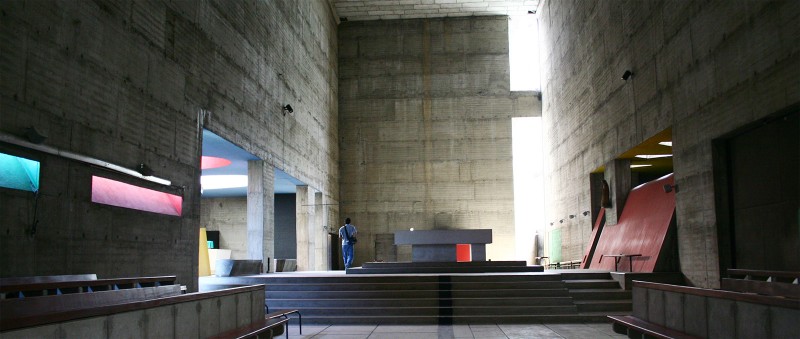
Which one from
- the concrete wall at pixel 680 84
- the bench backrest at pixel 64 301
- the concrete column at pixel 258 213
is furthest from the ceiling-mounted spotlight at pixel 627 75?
the bench backrest at pixel 64 301

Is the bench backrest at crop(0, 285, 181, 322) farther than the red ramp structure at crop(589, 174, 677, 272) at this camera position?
No

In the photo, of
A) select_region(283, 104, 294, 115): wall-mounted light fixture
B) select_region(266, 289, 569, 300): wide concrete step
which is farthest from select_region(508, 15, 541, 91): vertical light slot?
select_region(266, 289, 569, 300): wide concrete step

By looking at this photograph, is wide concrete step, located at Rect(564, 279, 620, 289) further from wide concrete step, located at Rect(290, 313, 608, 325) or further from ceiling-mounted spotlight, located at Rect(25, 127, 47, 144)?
ceiling-mounted spotlight, located at Rect(25, 127, 47, 144)

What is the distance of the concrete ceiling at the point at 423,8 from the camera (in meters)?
26.9

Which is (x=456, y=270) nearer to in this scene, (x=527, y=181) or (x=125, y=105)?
(x=125, y=105)

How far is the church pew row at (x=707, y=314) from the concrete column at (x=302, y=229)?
14.9 metres

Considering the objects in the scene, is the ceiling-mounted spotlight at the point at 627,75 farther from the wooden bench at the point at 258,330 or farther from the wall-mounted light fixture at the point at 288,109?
the wooden bench at the point at 258,330

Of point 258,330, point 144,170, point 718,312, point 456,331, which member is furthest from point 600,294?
point 144,170

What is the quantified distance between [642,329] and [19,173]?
25.0ft

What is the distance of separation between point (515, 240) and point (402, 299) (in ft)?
49.7

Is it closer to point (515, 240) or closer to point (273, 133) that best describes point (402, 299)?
point (273, 133)

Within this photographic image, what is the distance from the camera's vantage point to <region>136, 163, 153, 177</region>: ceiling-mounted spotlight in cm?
1100

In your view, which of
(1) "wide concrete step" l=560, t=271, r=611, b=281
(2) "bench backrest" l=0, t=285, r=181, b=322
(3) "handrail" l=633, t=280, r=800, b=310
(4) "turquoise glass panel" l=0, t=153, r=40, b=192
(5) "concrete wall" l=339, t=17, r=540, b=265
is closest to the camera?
(3) "handrail" l=633, t=280, r=800, b=310

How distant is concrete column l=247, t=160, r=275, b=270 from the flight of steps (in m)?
3.92
